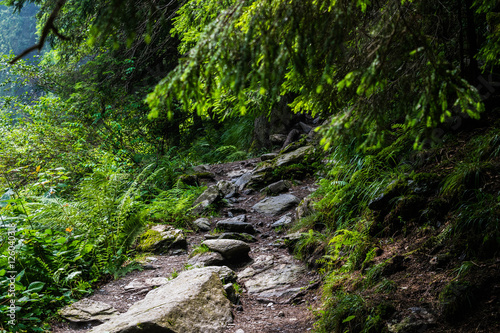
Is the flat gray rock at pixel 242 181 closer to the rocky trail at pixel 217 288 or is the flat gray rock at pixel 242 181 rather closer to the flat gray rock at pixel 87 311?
the rocky trail at pixel 217 288

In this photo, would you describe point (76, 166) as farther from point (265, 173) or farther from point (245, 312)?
point (245, 312)

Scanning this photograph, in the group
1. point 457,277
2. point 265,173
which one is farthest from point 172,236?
point 457,277

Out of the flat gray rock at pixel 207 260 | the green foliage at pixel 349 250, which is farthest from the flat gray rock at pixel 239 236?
the green foliage at pixel 349 250

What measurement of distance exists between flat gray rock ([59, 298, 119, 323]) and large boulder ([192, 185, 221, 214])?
4084mm

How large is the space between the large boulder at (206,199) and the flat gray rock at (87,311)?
4.08 m

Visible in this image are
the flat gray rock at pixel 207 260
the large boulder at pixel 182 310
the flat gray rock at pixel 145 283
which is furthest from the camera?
the flat gray rock at pixel 207 260

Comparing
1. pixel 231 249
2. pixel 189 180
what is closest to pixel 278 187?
pixel 189 180

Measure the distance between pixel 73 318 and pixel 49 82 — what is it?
42.6 feet

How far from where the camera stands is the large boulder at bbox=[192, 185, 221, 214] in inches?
328

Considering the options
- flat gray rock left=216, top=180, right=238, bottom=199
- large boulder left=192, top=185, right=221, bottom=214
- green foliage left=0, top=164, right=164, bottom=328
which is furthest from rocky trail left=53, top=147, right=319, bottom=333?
flat gray rock left=216, top=180, right=238, bottom=199

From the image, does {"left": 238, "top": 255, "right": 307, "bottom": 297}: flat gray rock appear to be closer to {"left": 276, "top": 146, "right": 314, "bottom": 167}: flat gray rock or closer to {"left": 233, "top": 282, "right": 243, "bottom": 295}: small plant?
{"left": 233, "top": 282, "right": 243, "bottom": 295}: small plant

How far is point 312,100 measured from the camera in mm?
3840

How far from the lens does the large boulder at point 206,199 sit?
8320mm

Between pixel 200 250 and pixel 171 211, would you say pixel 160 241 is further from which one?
pixel 171 211
